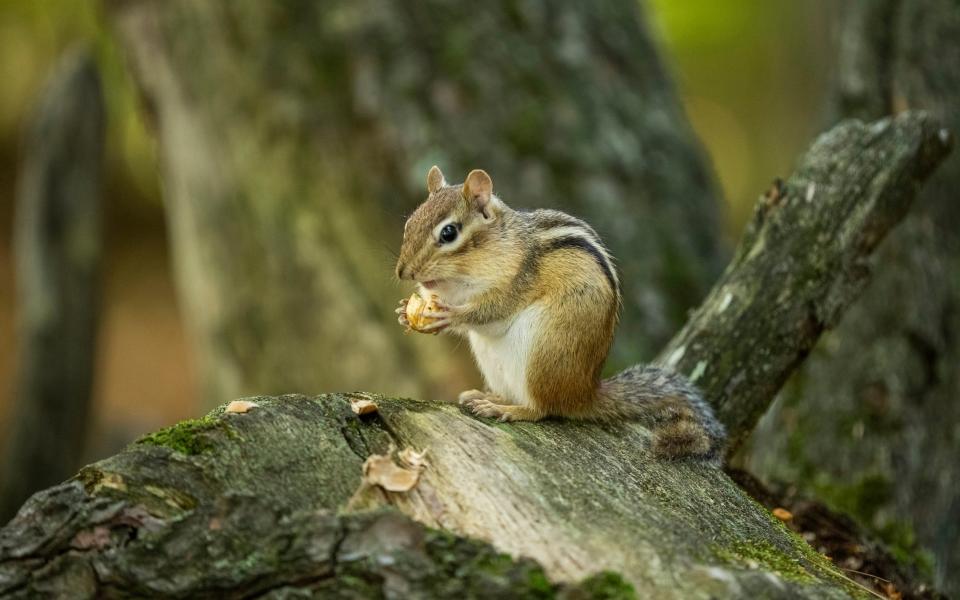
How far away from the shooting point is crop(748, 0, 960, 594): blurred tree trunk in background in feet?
16.3

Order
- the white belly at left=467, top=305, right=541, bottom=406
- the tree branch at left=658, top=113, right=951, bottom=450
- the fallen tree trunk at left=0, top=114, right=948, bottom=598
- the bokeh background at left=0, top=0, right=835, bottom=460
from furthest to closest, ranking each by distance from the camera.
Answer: the bokeh background at left=0, top=0, right=835, bottom=460
the tree branch at left=658, top=113, right=951, bottom=450
the white belly at left=467, top=305, right=541, bottom=406
the fallen tree trunk at left=0, top=114, right=948, bottom=598

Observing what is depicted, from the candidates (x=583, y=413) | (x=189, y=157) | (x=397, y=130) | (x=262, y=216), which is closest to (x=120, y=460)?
(x=583, y=413)

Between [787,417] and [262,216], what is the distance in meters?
3.77

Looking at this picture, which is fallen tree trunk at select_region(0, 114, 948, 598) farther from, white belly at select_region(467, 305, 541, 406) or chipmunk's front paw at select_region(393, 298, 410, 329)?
chipmunk's front paw at select_region(393, 298, 410, 329)

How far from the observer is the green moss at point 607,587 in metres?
2.41

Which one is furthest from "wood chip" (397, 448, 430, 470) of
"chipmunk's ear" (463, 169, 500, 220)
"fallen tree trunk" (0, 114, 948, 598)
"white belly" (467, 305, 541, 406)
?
"chipmunk's ear" (463, 169, 500, 220)

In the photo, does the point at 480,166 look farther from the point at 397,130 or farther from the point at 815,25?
the point at 815,25

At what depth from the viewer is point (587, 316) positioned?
374cm

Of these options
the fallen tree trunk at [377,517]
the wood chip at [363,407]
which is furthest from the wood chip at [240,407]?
the wood chip at [363,407]

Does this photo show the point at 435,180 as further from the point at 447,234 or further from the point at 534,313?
the point at 534,313

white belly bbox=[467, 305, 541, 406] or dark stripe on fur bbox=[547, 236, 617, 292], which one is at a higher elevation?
dark stripe on fur bbox=[547, 236, 617, 292]

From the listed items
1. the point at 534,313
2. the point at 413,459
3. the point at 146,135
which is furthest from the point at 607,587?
the point at 146,135

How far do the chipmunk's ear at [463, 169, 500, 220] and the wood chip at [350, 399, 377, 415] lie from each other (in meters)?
1.25

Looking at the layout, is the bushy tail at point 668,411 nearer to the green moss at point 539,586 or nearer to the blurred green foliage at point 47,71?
the green moss at point 539,586
